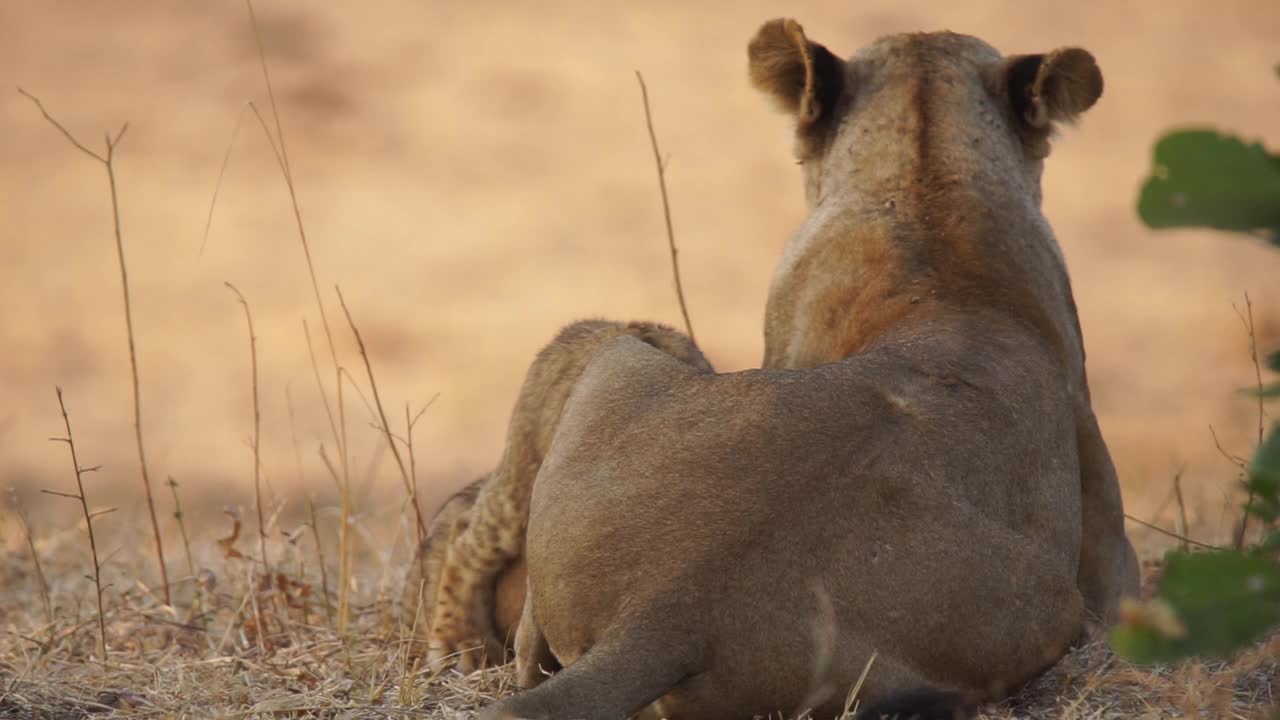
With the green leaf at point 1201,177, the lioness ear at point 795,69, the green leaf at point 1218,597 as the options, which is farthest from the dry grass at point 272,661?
the lioness ear at point 795,69

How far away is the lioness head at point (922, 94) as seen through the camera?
4.81 metres

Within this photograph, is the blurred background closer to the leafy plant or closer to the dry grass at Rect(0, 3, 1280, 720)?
the dry grass at Rect(0, 3, 1280, 720)

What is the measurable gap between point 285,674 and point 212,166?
1099 centimetres

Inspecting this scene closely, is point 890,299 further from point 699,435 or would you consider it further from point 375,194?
point 375,194

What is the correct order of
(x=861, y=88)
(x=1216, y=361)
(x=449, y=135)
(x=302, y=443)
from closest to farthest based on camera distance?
(x=861, y=88) → (x=302, y=443) → (x=1216, y=361) → (x=449, y=135)

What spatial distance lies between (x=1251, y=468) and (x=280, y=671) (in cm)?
257

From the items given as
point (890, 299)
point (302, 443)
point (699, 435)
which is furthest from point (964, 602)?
point (302, 443)

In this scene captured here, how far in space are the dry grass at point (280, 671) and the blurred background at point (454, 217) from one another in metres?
3.85

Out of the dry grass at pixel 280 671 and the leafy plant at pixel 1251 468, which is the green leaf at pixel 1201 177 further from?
the dry grass at pixel 280 671

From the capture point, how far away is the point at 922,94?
4.85m

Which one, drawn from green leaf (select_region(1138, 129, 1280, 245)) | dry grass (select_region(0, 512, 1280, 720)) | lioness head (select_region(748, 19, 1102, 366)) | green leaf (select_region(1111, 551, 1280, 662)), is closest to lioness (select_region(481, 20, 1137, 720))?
lioness head (select_region(748, 19, 1102, 366))

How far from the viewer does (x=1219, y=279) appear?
42.7 feet

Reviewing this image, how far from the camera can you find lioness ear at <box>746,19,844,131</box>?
4949 mm

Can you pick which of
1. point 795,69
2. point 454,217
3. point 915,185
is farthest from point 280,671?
point 454,217
